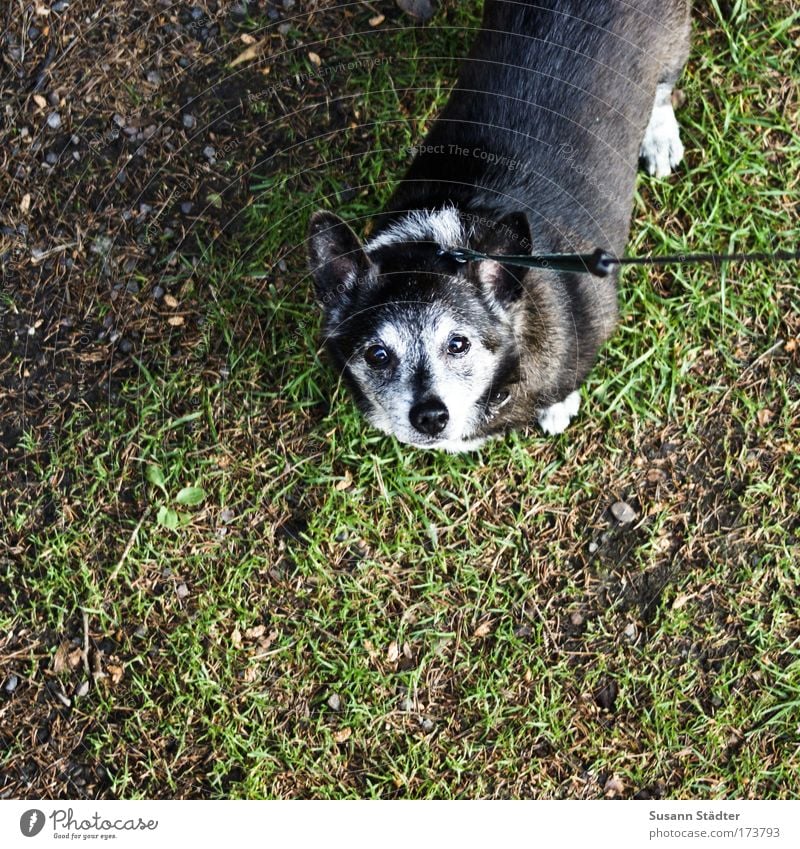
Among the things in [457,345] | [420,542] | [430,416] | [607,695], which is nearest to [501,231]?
[457,345]

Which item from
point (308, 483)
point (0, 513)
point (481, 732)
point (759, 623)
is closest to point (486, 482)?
point (308, 483)

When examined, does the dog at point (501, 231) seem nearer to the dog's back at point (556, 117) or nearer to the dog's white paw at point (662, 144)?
the dog's back at point (556, 117)

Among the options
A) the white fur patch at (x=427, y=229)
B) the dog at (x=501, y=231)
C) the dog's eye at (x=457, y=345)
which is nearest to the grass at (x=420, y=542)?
the dog at (x=501, y=231)

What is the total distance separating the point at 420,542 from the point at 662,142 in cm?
251

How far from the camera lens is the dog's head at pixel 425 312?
3307 millimetres

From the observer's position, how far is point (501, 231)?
3.29 metres

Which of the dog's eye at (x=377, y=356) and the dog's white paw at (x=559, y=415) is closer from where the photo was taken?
the dog's eye at (x=377, y=356)

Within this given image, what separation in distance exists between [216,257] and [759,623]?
140 inches

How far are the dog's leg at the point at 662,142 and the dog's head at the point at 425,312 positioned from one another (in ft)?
4.57

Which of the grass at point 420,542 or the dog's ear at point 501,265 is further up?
the dog's ear at point 501,265

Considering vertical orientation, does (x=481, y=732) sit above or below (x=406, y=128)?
below

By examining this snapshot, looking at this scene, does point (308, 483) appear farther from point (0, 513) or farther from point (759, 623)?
point (759, 623)

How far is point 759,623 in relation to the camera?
423cm
